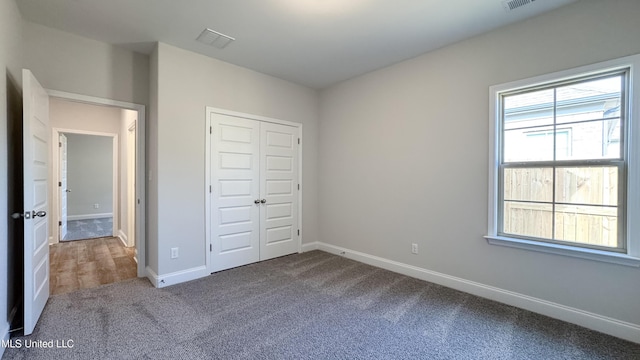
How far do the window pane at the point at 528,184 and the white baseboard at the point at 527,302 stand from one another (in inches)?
37.2

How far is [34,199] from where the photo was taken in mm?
2236

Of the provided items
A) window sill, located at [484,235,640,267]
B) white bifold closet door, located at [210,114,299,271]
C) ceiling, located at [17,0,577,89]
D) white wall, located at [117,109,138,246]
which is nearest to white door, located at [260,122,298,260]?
white bifold closet door, located at [210,114,299,271]

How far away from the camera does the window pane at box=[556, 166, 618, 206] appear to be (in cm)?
225

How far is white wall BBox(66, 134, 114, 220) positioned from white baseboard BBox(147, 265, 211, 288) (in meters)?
6.22

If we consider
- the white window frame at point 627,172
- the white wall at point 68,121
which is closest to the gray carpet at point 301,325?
the white window frame at point 627,172

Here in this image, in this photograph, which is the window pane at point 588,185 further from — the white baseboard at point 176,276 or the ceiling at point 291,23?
the white baseboard at point 176,276

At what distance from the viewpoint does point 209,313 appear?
2.48 metres

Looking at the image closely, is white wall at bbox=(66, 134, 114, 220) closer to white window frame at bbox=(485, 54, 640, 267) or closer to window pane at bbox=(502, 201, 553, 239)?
window pane at bbox=(502, 201, 553, 239)

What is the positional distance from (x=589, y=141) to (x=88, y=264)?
600 centimetres

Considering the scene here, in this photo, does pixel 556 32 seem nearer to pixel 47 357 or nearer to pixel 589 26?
pixel 589 26

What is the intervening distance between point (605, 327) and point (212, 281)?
3.73 meters

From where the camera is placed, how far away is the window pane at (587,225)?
2.25 m

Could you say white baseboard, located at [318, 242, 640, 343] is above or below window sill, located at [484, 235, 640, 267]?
below

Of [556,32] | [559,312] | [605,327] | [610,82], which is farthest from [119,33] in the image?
[605,327]
